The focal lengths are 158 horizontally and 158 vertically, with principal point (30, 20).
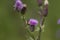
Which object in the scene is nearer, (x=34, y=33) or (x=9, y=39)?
(x=34, y=33)

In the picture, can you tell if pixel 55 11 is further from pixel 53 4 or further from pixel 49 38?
pixel 49 38

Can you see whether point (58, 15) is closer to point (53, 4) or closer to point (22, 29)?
point (53, 4)

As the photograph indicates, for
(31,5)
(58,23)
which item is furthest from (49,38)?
(31,5)

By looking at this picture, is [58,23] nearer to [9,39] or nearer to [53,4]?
[53,4]

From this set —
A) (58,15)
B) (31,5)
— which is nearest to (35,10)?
(31,5)

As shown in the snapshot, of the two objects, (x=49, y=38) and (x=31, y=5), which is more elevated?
(x=31, y=5)

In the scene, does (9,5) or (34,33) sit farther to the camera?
(9,5)

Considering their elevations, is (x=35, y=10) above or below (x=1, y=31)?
above
